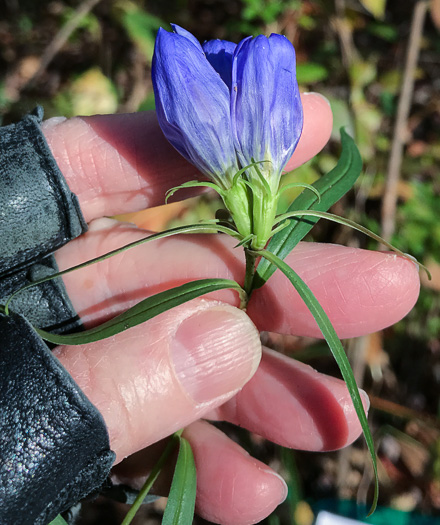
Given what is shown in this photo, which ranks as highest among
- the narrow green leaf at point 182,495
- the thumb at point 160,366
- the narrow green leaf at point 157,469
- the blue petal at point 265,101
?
the blue petal at point 265,101

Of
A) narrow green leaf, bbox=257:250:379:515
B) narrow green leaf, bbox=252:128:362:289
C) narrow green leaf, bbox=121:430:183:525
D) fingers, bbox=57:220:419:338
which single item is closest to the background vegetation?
narrow green leaf, bbox=121:430:183:525

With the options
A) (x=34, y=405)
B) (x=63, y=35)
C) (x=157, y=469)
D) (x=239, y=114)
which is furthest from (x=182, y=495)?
(x=63, y=35)

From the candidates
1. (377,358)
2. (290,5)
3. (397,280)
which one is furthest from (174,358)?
(290,5)

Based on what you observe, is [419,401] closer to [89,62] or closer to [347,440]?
[347,440]

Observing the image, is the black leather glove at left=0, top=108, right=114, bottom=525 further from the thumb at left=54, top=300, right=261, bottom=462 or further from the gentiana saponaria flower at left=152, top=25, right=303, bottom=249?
the gentiana saponaria flower at left=152, top=25, right=303, bottom=249

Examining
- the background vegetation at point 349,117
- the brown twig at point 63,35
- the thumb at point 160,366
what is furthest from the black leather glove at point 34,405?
the brown twig at point 63,35

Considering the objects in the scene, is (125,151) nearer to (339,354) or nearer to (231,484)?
(339,354)

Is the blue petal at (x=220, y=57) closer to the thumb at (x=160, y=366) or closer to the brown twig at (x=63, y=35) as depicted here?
the thumb at (x=160, y=366)
